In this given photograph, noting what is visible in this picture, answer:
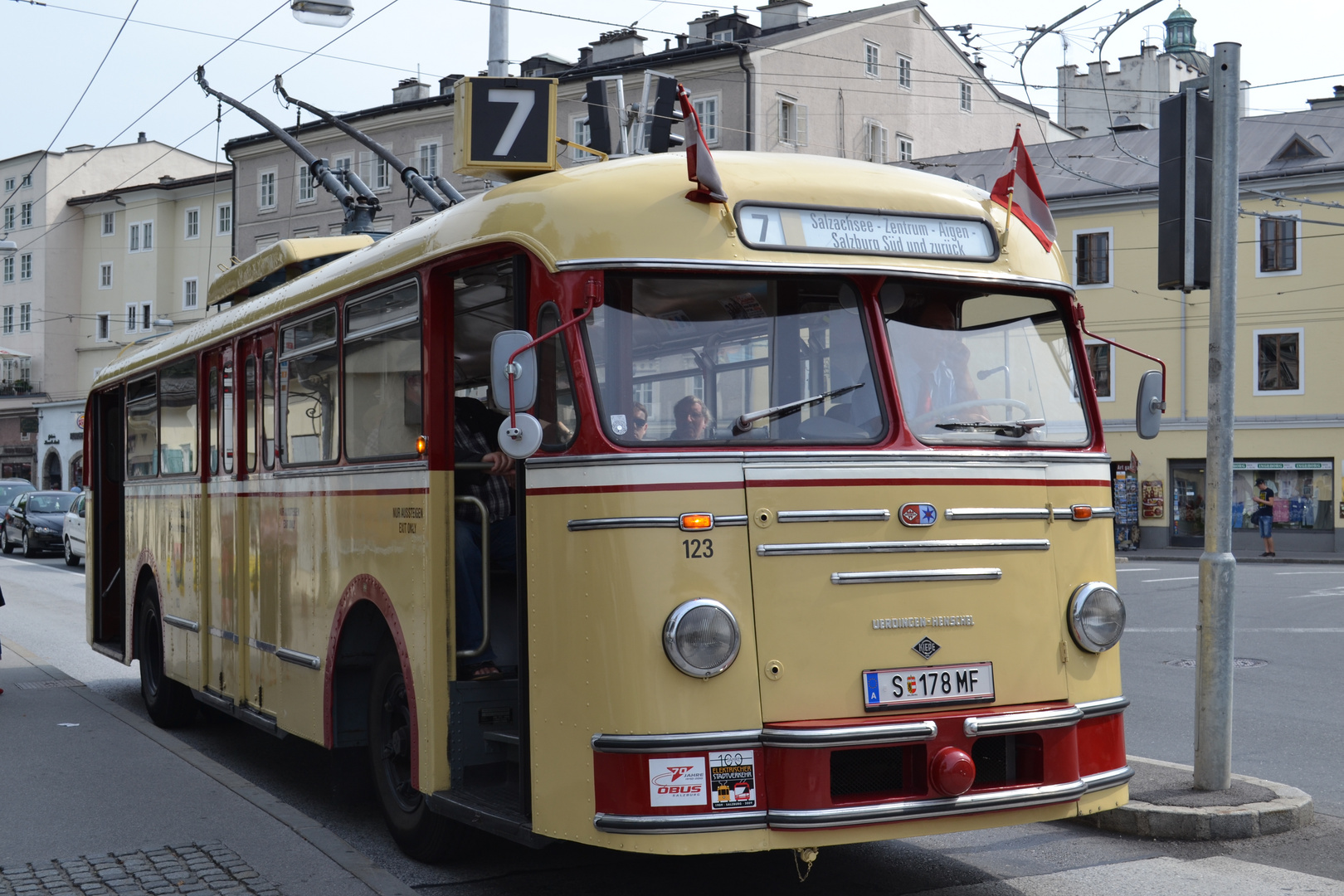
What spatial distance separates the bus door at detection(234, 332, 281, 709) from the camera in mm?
8539

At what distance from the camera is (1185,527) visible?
135ft

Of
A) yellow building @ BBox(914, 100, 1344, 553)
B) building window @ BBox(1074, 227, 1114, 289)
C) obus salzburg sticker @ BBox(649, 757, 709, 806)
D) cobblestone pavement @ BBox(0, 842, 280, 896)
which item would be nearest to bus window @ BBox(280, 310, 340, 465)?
cobblestone pavement @ BBox(0, 842, 280, 896)

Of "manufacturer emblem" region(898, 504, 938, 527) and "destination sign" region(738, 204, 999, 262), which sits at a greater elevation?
"destination sign" region(738, 204, 999, 262)

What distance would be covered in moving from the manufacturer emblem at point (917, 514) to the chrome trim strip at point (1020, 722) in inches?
28.9

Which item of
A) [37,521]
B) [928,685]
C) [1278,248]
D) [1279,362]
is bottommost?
[37,521]

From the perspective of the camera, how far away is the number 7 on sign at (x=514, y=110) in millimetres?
6840

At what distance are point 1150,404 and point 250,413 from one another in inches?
206

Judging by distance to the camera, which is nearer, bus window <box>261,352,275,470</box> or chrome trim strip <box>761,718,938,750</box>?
chrome trim strip <box>761,718,938,750</box>

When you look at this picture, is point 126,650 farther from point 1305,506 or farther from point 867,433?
point 1305,506

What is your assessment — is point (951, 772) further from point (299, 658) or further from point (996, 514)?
point (299, 658)

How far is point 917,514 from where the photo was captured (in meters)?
5.54

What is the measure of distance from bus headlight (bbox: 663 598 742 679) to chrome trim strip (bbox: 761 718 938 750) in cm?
30

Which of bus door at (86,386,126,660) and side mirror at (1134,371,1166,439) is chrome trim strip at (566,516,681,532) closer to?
side mirror at (1134,371,1166,439)

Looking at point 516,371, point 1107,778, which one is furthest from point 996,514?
point 516,371
